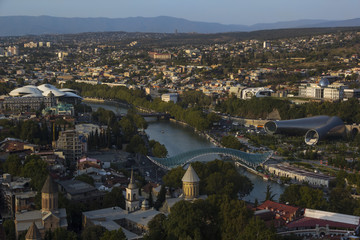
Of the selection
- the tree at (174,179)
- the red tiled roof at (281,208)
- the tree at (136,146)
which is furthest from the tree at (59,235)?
the tree at (136,146)

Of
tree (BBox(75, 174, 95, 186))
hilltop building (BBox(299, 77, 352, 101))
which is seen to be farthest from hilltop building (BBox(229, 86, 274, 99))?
tree (BBox(75, 174, 95, 186))

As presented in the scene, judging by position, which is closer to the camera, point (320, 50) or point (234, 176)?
point (234, 176)

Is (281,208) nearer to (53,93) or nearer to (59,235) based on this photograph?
(59,235)

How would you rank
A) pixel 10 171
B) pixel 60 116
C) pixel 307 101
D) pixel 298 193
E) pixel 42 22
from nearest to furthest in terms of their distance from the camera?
pixel 298 193
pixel 10 171
pixel 60 116
pixel 307 101
pixel 42 22

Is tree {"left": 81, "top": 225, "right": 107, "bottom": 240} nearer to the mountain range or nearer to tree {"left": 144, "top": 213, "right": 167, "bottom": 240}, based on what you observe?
tree {"left": 144, "top": 213, "right": 167, "bottom": 240}

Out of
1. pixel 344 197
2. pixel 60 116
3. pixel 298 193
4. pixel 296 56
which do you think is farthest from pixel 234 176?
pixel 296 56

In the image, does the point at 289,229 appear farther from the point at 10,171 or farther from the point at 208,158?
the point at 208,158

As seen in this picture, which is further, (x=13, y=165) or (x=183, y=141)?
(x=183, y=141)

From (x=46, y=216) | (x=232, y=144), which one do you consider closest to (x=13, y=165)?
(x=46, y=216)
